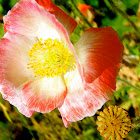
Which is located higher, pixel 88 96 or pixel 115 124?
pixel 88 96

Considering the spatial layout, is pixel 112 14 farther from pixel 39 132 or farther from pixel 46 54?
pixel 39 132

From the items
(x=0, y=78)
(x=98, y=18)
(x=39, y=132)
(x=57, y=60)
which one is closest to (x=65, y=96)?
(x=57, y=60)

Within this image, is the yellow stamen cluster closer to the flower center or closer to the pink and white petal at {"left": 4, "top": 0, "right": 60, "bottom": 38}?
the flower center

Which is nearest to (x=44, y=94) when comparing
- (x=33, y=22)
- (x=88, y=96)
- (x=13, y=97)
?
(x=13, y=97)

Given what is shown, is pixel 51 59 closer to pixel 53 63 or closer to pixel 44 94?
pixel 53 63

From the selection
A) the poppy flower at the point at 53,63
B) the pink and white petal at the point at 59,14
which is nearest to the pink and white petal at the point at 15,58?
the poppy flower at the point at 53,63

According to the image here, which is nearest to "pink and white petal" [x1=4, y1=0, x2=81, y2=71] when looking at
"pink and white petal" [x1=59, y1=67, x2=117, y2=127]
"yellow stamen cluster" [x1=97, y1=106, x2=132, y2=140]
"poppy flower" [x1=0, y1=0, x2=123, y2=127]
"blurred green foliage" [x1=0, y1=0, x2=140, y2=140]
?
"poppy flower" [x1=0, y1=0, x2=123, y2=127]

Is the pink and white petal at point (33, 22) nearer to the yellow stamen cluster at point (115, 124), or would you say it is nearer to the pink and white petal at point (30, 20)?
the pink and white petal at point (30, 20)
